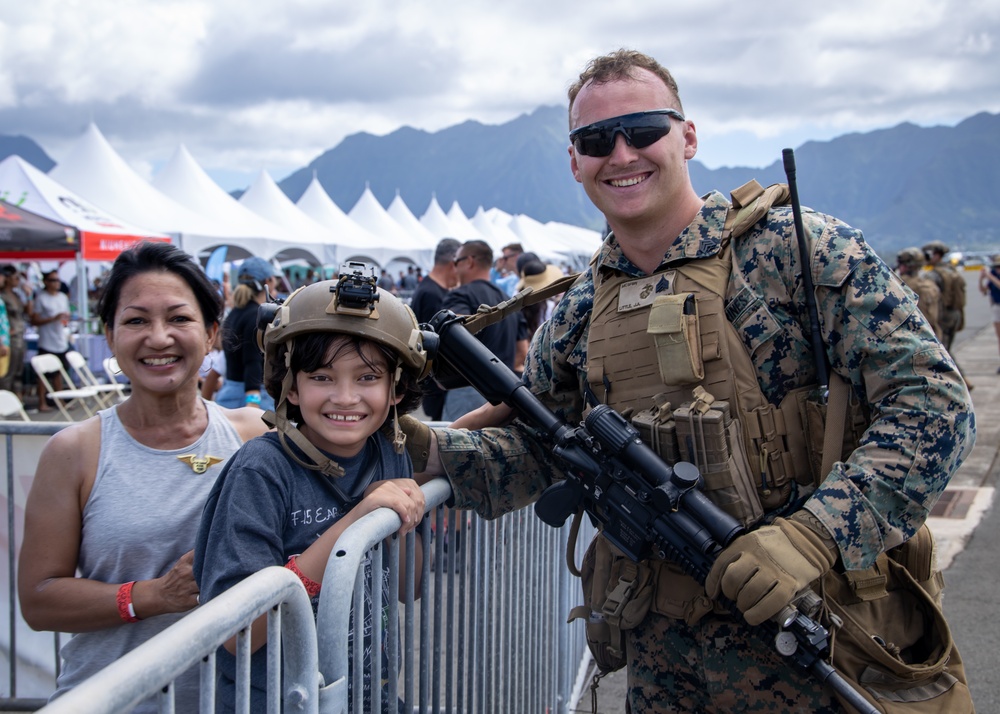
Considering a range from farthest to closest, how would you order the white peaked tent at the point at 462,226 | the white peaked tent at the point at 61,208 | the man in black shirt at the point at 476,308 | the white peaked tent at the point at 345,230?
the white peaked tent at the point at 462,226 → the white peaked tent at the point at 345,230 → the white peaked tent at the point at 61,208 → the man in black shirt at the point at 476,308

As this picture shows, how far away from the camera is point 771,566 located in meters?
1.70

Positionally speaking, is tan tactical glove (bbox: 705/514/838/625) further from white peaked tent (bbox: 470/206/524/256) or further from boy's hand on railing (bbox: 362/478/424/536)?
white peaked tent (bbox: 470/206/524/256)

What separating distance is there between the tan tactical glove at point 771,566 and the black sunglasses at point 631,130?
1005 millimetres

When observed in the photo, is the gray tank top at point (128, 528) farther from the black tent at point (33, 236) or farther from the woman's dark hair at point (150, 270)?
the black tent at point (33, 236)

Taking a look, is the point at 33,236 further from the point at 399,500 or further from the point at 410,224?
the point at 410,224

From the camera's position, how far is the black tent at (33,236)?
38.3ft

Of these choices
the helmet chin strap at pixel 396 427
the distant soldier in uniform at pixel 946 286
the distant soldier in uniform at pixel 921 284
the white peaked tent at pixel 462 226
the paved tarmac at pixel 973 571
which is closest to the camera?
the helmet chin strap at pixel 396 427

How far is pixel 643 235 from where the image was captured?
2.19 meters

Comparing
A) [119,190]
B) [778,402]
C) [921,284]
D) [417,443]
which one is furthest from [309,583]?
[119,190]

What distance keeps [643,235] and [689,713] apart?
126 centimetres

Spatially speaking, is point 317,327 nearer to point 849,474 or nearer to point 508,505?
point 508,505

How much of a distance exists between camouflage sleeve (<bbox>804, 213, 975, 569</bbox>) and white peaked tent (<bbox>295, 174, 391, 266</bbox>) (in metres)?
26.4

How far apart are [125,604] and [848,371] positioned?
5.96 feet

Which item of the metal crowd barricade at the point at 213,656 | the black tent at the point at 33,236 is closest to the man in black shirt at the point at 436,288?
the metal crowd barricade at the point at 213,656
